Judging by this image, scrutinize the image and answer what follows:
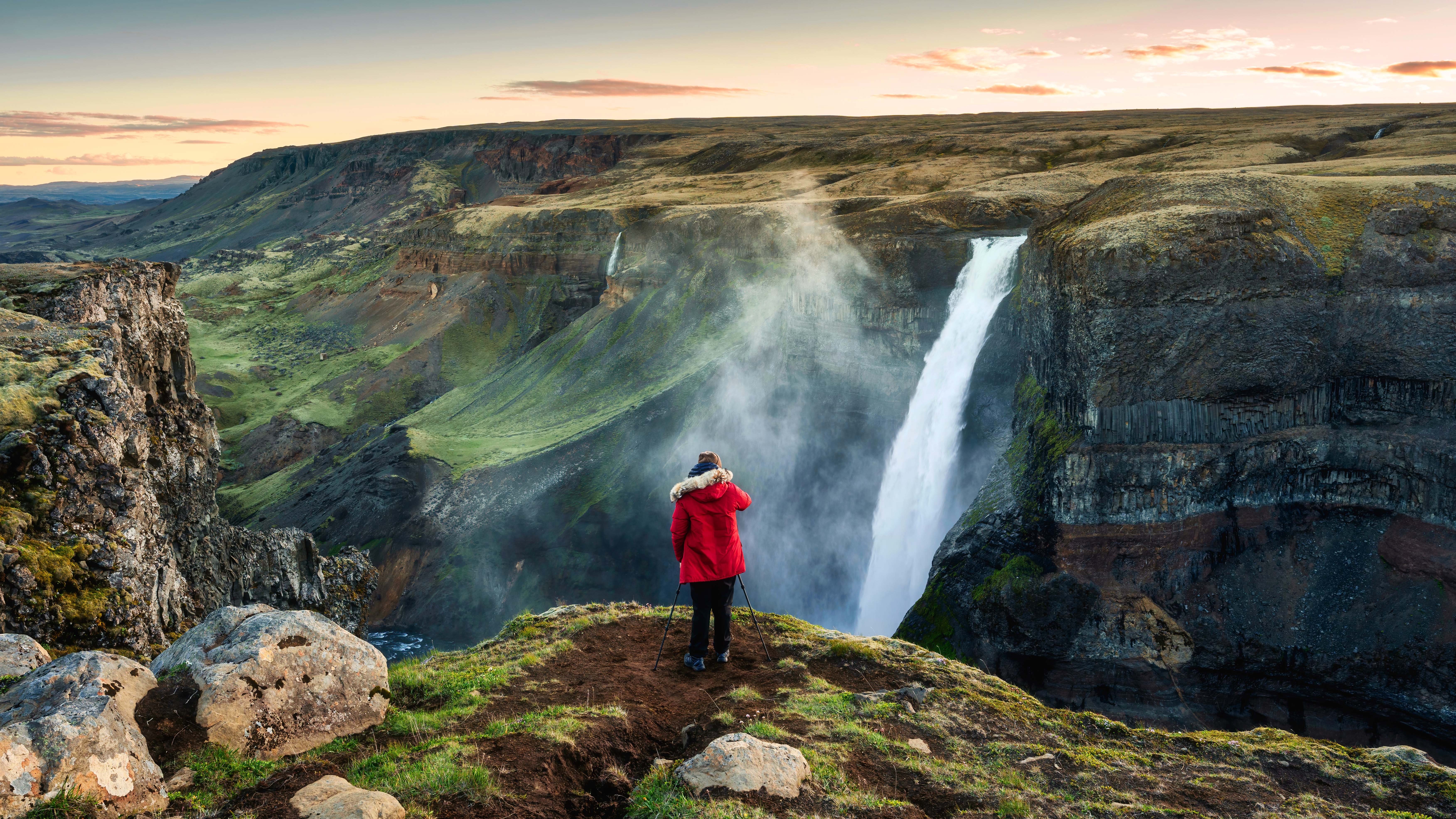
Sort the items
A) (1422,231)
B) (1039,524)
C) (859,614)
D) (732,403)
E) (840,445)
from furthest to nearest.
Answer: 1. (732,403)
2. (840,445)
3. (859,614)
4. (1039,524)
5. (1422,231)

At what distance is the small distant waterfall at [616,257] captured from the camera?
206ft

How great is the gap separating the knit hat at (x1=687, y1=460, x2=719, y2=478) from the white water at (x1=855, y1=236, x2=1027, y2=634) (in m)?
23.8

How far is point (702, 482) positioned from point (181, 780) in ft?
19.6

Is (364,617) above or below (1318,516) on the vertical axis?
below

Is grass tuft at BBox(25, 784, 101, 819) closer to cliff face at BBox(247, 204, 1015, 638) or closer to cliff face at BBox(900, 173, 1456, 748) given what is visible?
cliff face at BBox(900, 173, 1456, 748)

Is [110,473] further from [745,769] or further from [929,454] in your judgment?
[929,454]

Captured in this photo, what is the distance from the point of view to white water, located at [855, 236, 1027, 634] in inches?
1353

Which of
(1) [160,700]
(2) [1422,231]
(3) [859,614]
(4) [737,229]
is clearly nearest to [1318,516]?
(2) [1422,231]

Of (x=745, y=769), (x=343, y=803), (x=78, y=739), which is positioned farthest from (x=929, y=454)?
(x=78, y=739)

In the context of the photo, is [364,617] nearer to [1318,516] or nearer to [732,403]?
[732,403]

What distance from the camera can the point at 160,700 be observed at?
24.7 ft

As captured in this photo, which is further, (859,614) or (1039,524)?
(859,614)

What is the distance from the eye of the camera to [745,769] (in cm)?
761

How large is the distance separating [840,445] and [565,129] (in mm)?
148162
